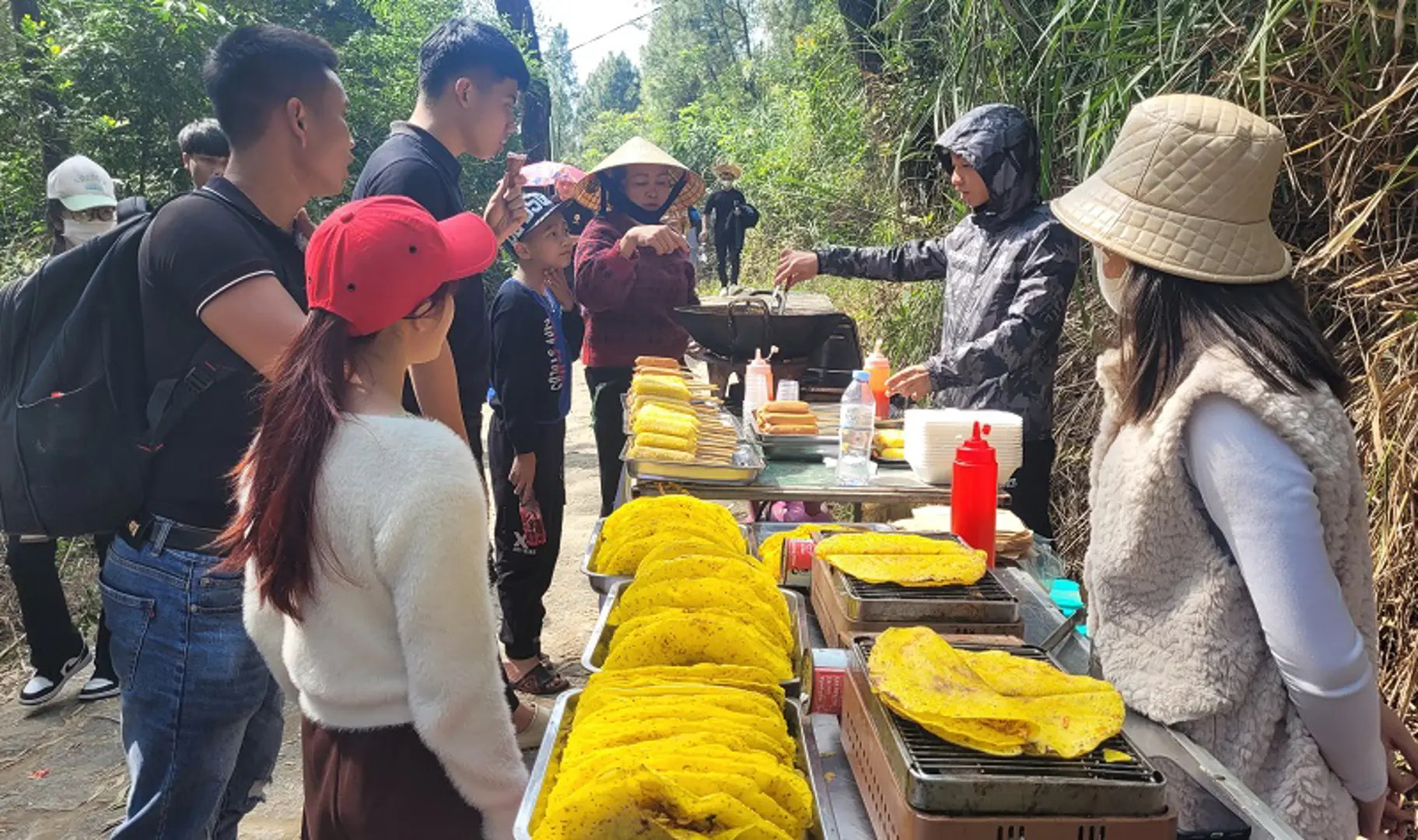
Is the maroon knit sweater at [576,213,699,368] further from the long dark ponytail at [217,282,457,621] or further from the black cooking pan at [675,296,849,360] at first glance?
the long dark ponytail at [217,282,457,621]

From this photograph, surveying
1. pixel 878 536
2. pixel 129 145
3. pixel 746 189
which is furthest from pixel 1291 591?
pixel 746 189

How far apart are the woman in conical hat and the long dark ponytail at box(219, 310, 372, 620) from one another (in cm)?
310

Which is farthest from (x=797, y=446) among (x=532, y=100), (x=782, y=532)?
(x=532, y=100)

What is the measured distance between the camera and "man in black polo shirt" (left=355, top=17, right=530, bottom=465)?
9.59ft

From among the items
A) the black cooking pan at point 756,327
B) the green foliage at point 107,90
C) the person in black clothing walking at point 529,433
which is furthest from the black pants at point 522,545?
the green foliage at point 107,90

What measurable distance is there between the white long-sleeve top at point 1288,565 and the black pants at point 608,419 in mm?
3637

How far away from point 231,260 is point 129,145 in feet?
25.6

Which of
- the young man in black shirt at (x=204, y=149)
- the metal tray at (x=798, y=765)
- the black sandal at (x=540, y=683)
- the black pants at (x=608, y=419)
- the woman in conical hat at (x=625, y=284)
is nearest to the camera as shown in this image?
the metal tray at (x=798, y=765)

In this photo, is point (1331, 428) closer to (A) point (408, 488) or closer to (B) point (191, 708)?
(A) point (408, 488)

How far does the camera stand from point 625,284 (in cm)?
469

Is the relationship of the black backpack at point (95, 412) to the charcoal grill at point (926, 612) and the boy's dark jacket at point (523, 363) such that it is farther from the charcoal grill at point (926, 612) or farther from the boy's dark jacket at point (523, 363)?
the boy's dark jacket at point (523, 363)

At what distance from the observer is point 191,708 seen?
77.1 inches

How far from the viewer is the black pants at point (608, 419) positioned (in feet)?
16.0

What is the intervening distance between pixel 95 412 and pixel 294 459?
31.2 inches
